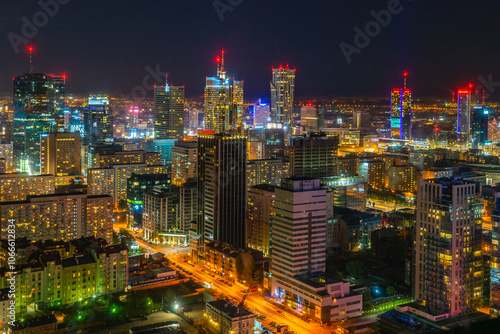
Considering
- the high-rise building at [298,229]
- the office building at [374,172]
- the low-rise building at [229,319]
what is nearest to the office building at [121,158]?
the office building at [374,172]

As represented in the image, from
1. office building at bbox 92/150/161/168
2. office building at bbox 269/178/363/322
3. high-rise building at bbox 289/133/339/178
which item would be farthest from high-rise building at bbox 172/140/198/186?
office building at bbox 269/178/363/322

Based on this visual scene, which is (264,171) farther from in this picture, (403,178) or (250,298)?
(250,298)

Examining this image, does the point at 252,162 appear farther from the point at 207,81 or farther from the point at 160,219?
the point at 207,81

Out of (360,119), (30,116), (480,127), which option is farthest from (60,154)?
(480,127)

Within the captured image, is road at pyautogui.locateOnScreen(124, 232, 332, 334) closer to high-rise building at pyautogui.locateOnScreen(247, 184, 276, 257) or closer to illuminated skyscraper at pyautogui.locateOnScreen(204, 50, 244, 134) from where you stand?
high-rise building at pyautogui.locateOnScreen(247, 184, 276, 257)

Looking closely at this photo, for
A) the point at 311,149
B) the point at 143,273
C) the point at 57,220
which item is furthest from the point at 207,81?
the point at 143,273
